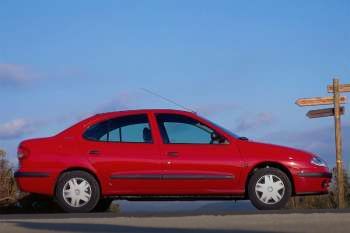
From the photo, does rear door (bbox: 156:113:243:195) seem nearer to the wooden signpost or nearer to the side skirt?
the side skirt

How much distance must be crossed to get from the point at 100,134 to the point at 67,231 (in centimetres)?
254

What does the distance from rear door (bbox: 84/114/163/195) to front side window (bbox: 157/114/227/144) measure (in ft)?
0.89

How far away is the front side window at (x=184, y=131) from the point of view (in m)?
9.99

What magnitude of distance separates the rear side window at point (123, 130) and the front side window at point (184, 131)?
247 mm

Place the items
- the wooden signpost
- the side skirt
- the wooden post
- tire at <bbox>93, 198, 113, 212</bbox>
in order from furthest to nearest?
the wooden signpost → the wooden post → tire at <bbox>93, 198, 113, 212</bbox> → the side skirt

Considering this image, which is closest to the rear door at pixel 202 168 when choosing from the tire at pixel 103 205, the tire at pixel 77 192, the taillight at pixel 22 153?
the tire at pixel 77 192

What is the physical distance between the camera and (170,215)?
8.89 meters

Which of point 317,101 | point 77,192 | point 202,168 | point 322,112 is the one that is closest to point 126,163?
point 77,192

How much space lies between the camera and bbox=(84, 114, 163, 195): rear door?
9.74m

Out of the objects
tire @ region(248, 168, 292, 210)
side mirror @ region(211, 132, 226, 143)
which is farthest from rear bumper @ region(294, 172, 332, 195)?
side mirror @ region(211, 132, 226, 143)

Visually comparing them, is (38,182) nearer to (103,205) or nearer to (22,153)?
(22,153)

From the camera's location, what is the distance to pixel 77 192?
9.70 meters

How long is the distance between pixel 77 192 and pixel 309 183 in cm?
337

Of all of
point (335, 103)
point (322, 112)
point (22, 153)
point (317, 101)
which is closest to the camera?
point (22, 153)
